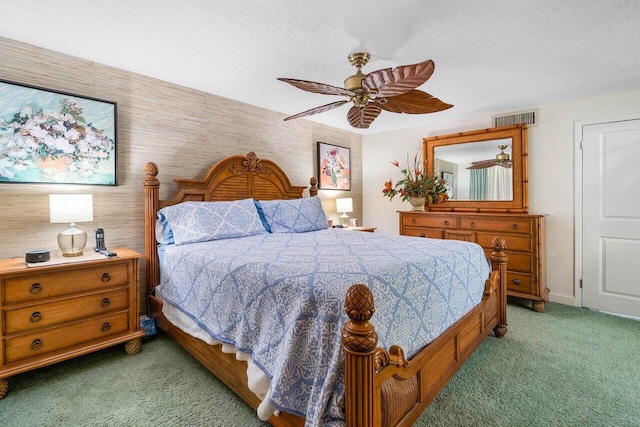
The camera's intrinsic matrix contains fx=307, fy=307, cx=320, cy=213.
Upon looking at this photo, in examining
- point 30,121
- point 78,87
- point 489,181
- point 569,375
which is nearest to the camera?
point 569,375

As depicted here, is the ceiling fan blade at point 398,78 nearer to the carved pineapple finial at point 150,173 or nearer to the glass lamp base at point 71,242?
Answer: the carved pineapple finial at point 150,173

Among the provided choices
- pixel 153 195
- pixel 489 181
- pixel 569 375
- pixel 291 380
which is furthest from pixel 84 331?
pixel 489 181

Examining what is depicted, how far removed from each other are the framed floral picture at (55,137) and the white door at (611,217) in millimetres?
4683

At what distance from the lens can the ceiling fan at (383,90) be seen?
5.43ft

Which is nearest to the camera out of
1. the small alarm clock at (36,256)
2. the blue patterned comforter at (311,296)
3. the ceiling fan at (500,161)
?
the blue patterned comforter at (311,296)

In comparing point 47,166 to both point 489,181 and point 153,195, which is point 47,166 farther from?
point 489,181

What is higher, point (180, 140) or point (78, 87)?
point (78, 87)

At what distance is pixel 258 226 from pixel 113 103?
1.59 m

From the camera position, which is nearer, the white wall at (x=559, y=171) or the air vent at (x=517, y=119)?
the white wall at (x=559, y=171)

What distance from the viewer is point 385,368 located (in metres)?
1.17

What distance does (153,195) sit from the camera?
267 centimetres

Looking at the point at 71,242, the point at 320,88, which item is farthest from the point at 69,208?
the point at 320,88

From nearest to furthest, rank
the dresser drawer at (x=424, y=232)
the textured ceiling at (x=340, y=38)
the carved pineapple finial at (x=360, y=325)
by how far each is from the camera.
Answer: the carved pineapple finial at (x=360, y=325) < the textured ceiling at (x=340, y=38) < the dresser drawer at (x=424, y=232)

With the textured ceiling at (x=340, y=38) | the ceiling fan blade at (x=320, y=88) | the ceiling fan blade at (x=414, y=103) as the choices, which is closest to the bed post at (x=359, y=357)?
the ceiling fan blade at (x=320, y=88)
